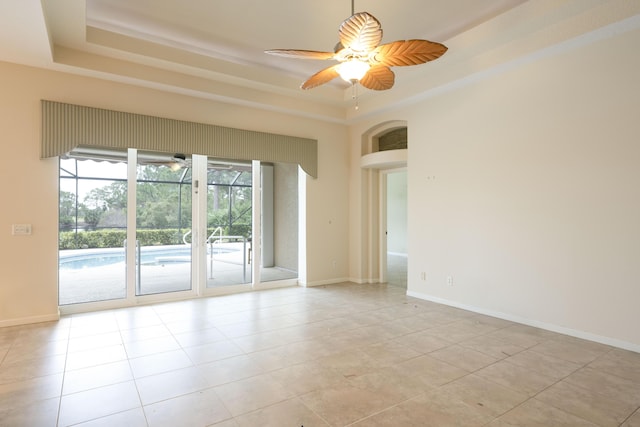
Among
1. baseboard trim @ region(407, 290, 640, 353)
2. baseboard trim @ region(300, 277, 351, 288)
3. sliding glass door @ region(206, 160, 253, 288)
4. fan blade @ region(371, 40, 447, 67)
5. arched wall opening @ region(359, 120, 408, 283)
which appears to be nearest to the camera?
fan blade @ region(371, 40, 447, 67)

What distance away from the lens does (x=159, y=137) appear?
5121mm

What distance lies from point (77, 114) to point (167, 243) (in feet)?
7.00

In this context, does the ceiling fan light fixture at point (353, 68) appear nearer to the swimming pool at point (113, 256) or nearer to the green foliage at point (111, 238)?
the green foliage at point (111, 238)

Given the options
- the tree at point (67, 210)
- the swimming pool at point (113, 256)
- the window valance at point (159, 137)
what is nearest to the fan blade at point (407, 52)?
the window valance at point (159, 137)

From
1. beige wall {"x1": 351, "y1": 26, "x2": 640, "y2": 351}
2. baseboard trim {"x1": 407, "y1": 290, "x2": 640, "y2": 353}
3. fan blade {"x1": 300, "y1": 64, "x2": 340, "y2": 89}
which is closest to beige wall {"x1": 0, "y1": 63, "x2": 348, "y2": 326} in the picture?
fan blade {"x1": 300, "y1": 64, "x2": 340, "y2": 89}

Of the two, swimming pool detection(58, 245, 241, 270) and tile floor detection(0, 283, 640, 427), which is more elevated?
swimming pool detection(58, 245, 241, 270)

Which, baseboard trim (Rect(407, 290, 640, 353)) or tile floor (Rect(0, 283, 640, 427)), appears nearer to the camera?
tile floor (Rect(0, 283, 640, 427))

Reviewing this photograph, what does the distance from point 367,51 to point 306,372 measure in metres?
2.80

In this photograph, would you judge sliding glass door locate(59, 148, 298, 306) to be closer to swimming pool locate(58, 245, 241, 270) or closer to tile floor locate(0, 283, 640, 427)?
swimming pool locate(58, 245, 241, 270)

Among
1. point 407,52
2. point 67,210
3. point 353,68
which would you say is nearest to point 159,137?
point 67,210

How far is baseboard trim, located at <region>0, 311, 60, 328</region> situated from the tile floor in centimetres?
16

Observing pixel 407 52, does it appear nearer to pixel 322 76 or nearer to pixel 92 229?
pixel 322 76

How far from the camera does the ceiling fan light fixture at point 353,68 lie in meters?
3.09

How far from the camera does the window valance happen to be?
14.6 ft
